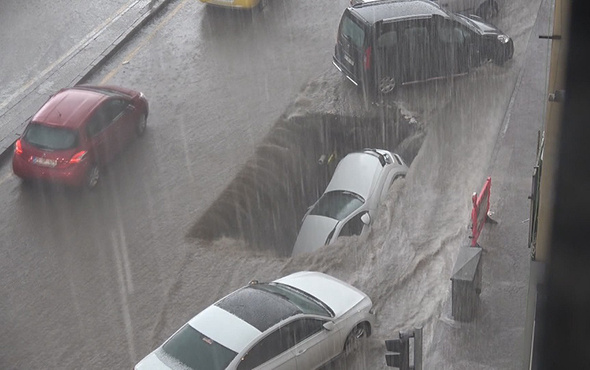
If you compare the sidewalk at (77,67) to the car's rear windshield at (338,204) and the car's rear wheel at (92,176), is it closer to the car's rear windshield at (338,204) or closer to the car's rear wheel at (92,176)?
the car's rear wheel at (92,176)

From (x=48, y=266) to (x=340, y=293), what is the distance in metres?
4.47

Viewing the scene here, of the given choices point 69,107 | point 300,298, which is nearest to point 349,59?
point 69,107

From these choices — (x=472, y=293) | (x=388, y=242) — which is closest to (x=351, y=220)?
(x=388, y=242)

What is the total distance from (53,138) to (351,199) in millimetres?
4900

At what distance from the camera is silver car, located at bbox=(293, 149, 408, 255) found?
13.8 m

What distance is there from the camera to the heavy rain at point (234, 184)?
1230 cm

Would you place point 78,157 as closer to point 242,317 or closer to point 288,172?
point 288,172

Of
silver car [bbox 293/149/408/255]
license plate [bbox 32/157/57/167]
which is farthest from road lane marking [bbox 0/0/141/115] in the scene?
silver car [bbox 293/149/408/255]

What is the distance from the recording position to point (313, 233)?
45.6 ft

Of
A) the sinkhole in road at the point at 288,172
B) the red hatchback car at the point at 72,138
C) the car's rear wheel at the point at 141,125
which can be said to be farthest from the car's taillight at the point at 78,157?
the sinkhole in road at the point at 288,172

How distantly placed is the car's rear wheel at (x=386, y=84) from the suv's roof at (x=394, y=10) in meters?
1.04

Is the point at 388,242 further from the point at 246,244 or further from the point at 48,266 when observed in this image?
the point at 48,266

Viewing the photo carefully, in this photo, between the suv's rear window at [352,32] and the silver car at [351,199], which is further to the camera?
the suv's rear window at [352,32]

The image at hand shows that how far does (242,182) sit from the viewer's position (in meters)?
15.3
